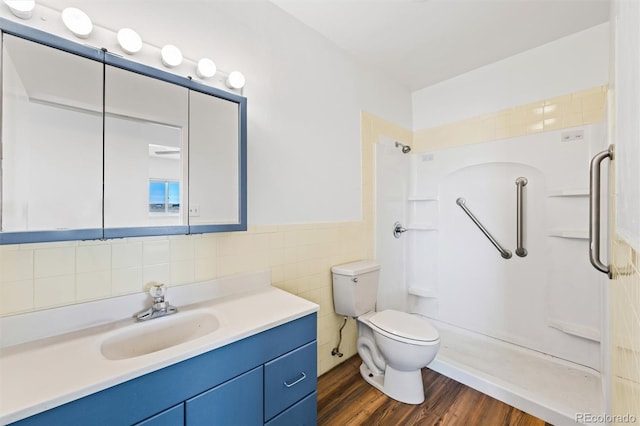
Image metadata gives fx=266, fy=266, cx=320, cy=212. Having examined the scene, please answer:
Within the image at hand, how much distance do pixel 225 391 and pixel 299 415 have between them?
0.44 metres

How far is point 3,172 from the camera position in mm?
827

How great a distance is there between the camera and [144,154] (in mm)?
1118

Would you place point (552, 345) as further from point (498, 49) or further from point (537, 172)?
point (498, 49)

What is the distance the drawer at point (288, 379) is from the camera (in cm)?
108

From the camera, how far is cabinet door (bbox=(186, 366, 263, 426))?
0.89m

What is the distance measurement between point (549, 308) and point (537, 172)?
106 cm

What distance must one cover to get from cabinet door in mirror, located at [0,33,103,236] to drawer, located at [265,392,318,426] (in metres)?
1.02

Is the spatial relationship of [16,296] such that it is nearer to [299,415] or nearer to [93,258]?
[93,258]

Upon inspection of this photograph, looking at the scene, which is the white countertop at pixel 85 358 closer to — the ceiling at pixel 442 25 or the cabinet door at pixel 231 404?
the cabinet door at pixel 231 404

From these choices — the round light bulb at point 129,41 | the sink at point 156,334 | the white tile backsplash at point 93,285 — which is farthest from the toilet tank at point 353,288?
the round light bulb at point 129,41

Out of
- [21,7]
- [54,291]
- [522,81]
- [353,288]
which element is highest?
[522,81]

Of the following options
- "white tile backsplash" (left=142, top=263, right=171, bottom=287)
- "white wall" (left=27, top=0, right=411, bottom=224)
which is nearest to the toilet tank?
"white wall" (left=27, top=0, right=411, bottom=224)

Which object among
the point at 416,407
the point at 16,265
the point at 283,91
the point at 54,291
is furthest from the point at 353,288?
the point at 16,265

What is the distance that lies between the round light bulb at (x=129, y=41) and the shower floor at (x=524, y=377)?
255 centimetres
